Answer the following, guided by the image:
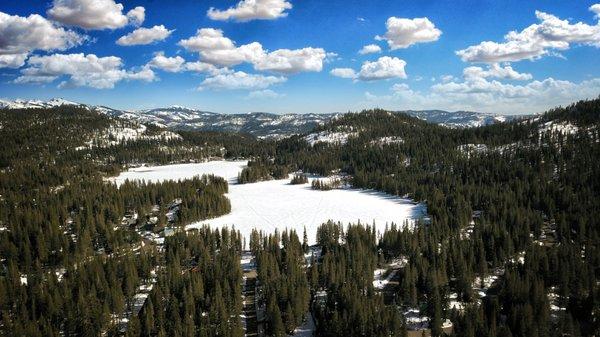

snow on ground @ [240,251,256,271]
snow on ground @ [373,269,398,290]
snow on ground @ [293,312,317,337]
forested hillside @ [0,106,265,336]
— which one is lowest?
snow on ground @ [293,312,317,337]

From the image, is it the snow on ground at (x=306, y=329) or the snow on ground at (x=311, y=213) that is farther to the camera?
the snow on ground at (x=311, y=213)

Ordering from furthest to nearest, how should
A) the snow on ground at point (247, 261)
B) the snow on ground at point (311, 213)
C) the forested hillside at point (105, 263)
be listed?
the snow on ground at point (311, 213) → the snow on ground at point (247, 261) → the forested hillside at point (105, 263)

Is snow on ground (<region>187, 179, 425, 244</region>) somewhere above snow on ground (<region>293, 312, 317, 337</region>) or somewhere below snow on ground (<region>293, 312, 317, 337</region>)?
above

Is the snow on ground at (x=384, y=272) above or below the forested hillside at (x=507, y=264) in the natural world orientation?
below

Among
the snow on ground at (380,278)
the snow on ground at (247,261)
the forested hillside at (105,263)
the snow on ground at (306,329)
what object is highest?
the forested hillside at (105,263)

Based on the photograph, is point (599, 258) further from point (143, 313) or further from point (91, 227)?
point (91, 227)

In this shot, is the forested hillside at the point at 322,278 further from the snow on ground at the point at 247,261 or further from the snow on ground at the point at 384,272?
the snow on ground at the point at 247,261

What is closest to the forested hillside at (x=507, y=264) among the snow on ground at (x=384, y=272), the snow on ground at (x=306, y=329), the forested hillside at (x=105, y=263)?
the snow on ground at (x=384, y=272)

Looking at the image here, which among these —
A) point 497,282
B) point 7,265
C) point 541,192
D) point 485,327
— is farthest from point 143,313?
point 541,192

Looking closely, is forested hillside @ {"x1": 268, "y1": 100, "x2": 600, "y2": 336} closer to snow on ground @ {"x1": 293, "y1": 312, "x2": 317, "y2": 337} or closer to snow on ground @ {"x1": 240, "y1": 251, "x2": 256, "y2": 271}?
snow on ground @ {"x1": 293, "y1": 312, "x2": 317, "y2": 337}

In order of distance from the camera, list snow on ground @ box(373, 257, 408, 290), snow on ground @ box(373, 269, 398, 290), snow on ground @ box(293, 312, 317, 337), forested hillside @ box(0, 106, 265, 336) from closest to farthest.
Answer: snow on ground @ box(293, 312, 317, 337) → forested hillside @ box(0, 106, 265, 336) → snow on ground @ box(373, 269, 398, 290) → snow on ground @ box(373, 257, 408, 290)

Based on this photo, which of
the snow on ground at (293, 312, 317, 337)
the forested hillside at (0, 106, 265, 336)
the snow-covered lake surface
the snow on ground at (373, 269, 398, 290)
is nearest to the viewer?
the snow on ground at (293, 312, 317, 337)

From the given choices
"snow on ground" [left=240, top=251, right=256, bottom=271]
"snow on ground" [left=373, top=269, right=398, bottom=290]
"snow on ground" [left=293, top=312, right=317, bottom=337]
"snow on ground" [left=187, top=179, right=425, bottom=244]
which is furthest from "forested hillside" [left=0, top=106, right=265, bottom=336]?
"snow on ground" [left=373, top=269, right=398, bottom=290]
